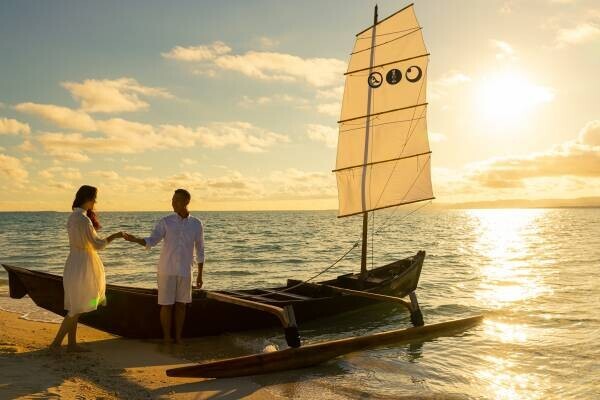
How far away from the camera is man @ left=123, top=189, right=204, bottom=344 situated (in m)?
7.98

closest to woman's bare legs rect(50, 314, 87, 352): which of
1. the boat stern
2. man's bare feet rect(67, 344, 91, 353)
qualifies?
man's bare feet rect(67, 344, 91, 353)

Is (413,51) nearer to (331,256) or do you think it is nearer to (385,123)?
(385,123)

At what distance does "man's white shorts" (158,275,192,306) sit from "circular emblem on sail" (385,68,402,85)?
33.4 ft

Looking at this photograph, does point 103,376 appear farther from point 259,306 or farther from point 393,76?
point 393,76

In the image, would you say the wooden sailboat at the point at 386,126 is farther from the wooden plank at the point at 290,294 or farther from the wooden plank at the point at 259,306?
the wooden plank at the point at 259,306

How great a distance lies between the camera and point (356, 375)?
815 centimetres

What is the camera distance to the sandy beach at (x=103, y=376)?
6.26 m

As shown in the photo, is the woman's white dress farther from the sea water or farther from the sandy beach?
the sea water

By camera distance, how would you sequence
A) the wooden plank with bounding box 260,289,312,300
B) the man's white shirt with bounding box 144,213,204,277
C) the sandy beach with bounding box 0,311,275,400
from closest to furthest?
the sandy beach with bounding box 0,311,275,400, the man's white shirt with bounding box 144,213,204,277, the wooden plank with bounding box 260,289,312,300

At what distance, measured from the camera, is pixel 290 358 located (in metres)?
7.78

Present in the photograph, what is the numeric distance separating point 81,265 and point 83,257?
0.39ft

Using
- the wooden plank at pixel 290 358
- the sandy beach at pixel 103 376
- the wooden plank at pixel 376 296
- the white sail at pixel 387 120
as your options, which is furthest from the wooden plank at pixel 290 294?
the white sail at pixel 387 120

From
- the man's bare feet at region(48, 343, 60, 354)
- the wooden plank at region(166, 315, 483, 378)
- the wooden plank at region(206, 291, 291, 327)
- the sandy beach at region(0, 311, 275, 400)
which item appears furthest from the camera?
the wooden plank at region(206, 291, 291, 327)

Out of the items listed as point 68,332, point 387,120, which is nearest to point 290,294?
point 68,332
